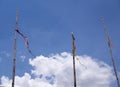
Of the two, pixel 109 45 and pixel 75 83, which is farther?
pixel 109 45

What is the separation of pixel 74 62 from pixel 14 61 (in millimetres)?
14456

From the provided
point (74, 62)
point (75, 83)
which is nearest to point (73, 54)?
point (74, 62)

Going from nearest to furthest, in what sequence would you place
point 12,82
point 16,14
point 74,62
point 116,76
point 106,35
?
A: 1. point 12,82
2. point 16,14
3. point 74,62
4. point 116,76
5. point 106,35

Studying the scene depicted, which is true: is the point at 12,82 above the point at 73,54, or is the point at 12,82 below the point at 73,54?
below

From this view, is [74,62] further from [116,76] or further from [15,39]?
[15,39]

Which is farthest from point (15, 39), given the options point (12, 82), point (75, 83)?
point (75, 83)

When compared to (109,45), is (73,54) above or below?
below

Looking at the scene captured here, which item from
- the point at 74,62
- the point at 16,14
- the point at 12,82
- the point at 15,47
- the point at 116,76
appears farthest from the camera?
the point at 116,76

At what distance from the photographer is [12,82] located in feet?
117

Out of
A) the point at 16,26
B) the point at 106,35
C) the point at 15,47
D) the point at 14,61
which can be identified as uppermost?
the point at 106,35

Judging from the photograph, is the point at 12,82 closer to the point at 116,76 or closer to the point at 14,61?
the point at 14,61

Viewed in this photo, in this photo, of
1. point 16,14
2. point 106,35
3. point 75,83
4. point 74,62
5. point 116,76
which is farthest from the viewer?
point 106,35

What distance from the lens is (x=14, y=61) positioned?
122 feet

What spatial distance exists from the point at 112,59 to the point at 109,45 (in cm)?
301
